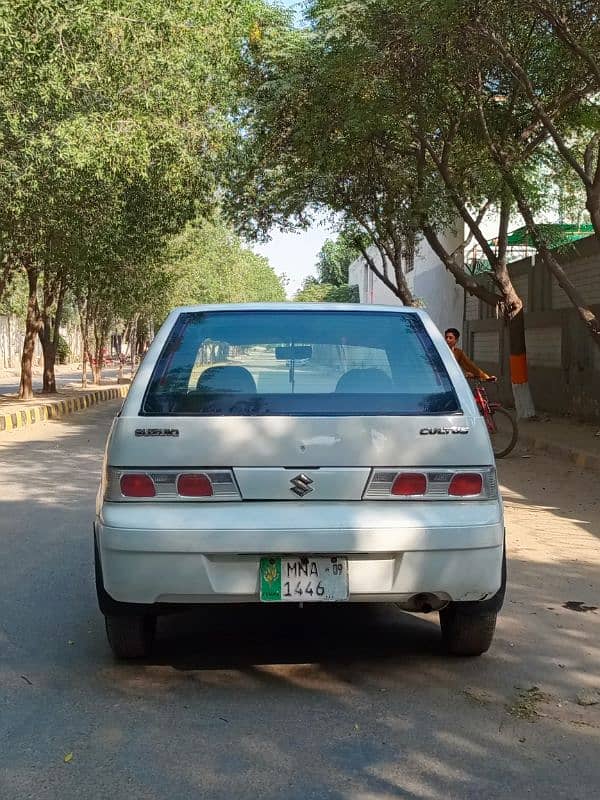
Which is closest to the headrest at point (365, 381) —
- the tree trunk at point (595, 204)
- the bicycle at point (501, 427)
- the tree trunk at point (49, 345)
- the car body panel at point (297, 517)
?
the car body panel at point (297, 517)

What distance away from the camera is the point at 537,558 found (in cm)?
705

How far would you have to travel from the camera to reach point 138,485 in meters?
4.09

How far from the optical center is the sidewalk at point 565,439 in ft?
41.7

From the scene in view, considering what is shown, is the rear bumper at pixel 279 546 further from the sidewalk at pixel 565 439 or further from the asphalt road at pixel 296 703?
the sidewalk at pixel 565 439

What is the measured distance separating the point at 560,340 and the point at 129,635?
16.0 metres

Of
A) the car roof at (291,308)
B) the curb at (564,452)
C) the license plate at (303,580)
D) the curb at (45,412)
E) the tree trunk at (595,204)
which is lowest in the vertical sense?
the curb at (564,452)

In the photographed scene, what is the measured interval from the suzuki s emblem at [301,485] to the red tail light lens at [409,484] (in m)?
0.34

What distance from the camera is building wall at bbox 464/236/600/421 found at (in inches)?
684

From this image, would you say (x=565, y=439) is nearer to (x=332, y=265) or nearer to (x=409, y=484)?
(x=409, y=484)

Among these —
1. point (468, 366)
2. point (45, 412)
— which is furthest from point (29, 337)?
point (468, 366)

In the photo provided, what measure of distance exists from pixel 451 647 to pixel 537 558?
264cm

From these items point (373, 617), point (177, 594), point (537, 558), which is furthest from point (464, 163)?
point (177, 594)

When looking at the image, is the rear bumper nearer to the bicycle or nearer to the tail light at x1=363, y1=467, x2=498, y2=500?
the tail light at x1=363, y1=467, x2=498, y2=500

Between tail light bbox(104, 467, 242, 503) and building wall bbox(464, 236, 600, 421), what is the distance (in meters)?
13.5
